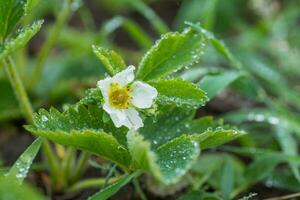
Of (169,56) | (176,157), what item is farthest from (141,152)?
(169,56)

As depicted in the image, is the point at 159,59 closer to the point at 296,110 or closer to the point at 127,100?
the point at 127,100

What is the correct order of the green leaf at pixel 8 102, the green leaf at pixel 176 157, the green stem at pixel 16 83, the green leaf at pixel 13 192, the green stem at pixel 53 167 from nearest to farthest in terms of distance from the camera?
the green leaf at pixel 13 192, the green leaf at pixel 176 157, the green stem at pixel 16 83, the green stem at pixel 53 167, the green leaf at pixel 8 102

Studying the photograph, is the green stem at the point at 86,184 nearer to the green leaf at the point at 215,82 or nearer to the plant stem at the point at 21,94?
the plant stem at the point at 21,94

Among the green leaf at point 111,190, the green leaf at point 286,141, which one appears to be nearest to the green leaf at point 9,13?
the green leaf at point 111,190

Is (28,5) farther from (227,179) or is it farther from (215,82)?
(227,179)

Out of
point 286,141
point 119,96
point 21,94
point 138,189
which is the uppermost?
point 21,94

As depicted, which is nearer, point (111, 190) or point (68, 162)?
point (111, 190)

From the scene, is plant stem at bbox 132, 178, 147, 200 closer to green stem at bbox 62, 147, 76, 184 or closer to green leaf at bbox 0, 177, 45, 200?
green stem at bbox 62, 147, 76, 184
